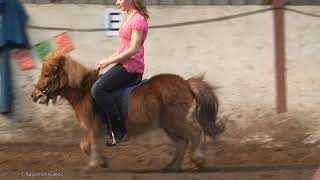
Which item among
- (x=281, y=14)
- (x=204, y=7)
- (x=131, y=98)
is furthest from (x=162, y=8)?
(x=131, y=98)

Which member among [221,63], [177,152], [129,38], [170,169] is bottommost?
[170,169]

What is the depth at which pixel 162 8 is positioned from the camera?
10016 mm

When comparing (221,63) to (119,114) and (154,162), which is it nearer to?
(154,162)

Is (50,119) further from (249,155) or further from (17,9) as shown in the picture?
(249,155)

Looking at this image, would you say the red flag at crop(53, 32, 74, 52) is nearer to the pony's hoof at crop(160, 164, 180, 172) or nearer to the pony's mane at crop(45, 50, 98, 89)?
the pony's mane at crop(45, 50, 98, 89)

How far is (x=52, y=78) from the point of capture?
8.19m

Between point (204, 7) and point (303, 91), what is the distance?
5.60 ft

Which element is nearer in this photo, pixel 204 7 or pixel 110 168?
pixel 110 168

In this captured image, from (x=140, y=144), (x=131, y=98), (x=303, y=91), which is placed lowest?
(x=140, y=144)

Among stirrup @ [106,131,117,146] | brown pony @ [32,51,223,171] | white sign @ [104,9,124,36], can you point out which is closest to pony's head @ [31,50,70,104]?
brown pony @ [32,51,223,171]

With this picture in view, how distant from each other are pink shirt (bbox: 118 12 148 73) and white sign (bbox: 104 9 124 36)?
75.0 inches

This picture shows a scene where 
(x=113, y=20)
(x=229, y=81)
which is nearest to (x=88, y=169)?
(x=113, y=20)

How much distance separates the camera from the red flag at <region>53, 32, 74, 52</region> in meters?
9.91

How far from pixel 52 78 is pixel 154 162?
1.78 m
